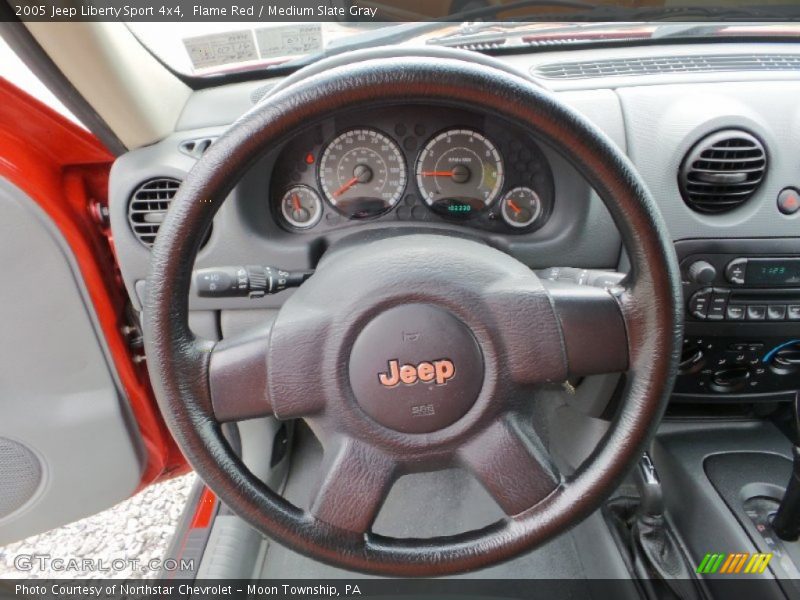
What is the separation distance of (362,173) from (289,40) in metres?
0.37

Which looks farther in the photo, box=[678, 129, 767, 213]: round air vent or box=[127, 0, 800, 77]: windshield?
box=[127, 0, 800, 77]: windshield

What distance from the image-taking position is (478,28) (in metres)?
1.42

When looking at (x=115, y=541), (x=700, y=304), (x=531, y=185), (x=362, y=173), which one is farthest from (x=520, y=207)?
(x=115, y=541)

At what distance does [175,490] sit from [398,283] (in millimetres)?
1530

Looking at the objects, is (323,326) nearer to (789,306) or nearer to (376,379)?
(376,379)

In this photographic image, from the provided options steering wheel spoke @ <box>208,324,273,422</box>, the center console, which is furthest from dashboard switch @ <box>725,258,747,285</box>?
steering wheel spoke @ <box>208,324,273,422</box>

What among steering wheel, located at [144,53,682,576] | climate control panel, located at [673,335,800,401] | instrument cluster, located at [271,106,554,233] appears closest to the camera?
steering wheel, located at [144,53,682,576]

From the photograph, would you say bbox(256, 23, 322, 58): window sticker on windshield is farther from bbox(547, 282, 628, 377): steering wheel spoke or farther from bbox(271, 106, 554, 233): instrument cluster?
bbox(547, 282, 628, 377): steering wheel spoke

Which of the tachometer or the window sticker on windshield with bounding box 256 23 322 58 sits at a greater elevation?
the window sticker on windshield with bounding box 256 23 322 58

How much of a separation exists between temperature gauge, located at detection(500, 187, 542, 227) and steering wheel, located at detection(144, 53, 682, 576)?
0.39 metres

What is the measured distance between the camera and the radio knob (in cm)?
124

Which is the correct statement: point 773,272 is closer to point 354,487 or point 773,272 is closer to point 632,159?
point 632,159

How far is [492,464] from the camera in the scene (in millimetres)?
871

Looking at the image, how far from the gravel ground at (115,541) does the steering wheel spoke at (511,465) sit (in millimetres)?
1319
